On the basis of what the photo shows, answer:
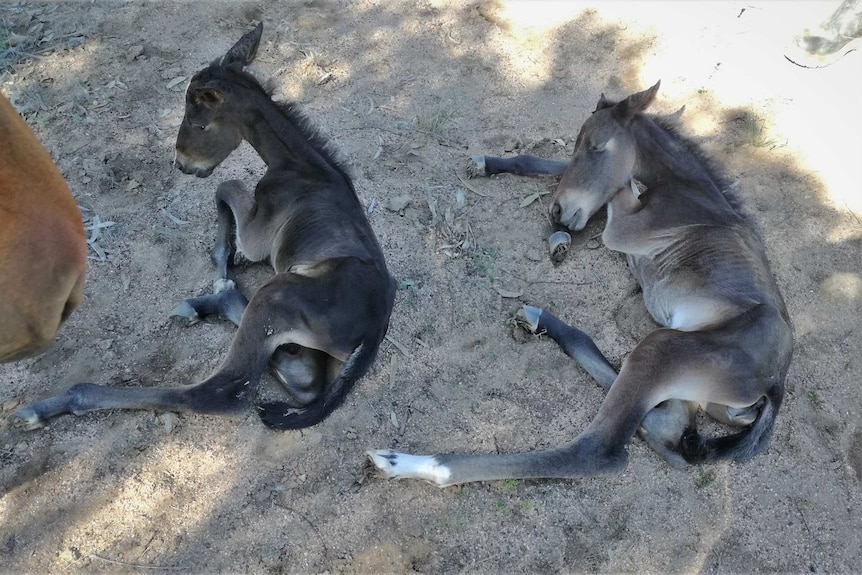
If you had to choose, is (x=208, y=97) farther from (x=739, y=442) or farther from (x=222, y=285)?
(x=739, y=442)

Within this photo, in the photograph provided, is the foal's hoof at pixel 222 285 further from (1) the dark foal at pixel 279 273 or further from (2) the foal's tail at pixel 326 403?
(2) the foal's tail at pixel 326 403

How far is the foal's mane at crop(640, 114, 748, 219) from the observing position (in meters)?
4.76

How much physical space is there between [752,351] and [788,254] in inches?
69.4

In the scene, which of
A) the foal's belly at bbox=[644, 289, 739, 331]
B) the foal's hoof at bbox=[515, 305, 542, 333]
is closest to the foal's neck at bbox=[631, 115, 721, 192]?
the foal's belly at bbox=[644, 289, 739, 331]

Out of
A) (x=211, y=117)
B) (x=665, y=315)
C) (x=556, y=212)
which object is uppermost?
(x=211, y=117)

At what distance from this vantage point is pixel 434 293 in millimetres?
4535

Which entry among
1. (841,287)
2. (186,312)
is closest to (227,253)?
(186,312)

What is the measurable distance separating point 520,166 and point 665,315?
Answer: 5.78ft

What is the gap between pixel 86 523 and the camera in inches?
127

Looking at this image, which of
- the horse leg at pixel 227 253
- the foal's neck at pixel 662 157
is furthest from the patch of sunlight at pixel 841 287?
the horse leg at pixel 227 253

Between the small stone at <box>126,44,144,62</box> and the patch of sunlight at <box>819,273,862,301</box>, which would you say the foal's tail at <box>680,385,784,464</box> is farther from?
the small stone at <box>126,44,144,62</box>

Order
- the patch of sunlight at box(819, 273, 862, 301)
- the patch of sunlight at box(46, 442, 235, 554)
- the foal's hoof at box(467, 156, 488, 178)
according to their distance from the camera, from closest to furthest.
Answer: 1. the patch of sunlight at box(46, 442, 235, 554)
2. the patch of sunlight at box(819, 273, 862, 301)
3. the foal's hoof at box(467, 156, 488, 178)

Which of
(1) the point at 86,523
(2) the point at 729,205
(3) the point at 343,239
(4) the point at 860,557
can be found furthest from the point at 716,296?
(1) the point at 86,523

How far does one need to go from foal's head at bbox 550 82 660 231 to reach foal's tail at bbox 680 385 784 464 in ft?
6.00
